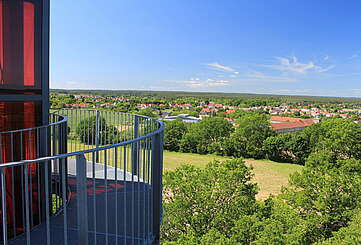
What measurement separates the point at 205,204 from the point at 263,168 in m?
28.2

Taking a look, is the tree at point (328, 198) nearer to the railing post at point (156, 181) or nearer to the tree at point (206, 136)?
the railing post at point (156, 181)

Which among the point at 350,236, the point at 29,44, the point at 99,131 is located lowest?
the point at 350,236

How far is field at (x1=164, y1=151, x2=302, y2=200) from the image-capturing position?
36.0 m

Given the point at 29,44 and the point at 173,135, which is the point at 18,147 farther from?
the point at 173,135

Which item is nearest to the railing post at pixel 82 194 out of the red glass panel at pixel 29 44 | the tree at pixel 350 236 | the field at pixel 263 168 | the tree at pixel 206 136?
the red glass panel at pixel 29 44

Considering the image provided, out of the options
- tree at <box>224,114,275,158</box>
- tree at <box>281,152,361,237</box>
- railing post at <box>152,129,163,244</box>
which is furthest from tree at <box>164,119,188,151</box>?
railing post at <box>152,129,163,244</box>

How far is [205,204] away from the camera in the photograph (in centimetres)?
1803

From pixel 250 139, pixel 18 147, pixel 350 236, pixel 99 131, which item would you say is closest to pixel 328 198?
pixel 350 236

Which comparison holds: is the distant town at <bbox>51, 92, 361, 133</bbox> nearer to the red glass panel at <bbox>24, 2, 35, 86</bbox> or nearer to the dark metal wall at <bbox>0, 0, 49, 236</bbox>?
the dark metal wall at <bbox>0, 0, 49, 236</bbox>

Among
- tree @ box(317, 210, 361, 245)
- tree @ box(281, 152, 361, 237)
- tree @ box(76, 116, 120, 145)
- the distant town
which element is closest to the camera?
tree @ box(76, 116, 120, 145)

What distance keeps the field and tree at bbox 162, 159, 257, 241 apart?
1382 cm

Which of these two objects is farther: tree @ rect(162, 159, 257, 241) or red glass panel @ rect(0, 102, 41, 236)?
tree @ rect(162, 159, 257, 241)

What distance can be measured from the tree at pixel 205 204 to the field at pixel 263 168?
544 inches

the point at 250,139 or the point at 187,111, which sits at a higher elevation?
the point at 187,111
